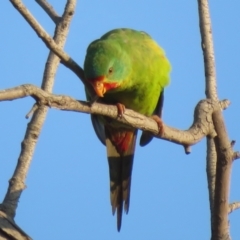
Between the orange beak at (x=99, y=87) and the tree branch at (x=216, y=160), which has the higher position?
the orange beak at (x=99, y=87)

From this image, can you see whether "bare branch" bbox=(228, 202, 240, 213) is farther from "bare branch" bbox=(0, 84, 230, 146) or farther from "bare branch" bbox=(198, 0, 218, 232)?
"bare branch" bbox=(0, 84, 230, 146)

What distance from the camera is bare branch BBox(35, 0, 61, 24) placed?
4.38m

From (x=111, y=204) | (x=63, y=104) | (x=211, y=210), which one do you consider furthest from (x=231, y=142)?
(x=111, y=204)

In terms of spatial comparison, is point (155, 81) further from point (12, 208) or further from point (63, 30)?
point (12, 208)

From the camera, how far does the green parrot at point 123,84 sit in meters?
4.54

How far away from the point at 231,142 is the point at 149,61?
5.45 feet

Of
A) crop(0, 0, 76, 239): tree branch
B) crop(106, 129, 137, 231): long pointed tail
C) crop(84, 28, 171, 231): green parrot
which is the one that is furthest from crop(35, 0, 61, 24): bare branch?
crop(106, 129, 137, 231): long pointed tail

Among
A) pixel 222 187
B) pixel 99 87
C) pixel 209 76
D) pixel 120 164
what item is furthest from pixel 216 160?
pixel 120 164

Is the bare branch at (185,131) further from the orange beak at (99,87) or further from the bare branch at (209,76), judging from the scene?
the orange beak at (99,87)

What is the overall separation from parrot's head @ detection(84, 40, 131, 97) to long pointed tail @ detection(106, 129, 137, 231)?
89cm

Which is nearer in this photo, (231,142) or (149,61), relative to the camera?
(231,142)

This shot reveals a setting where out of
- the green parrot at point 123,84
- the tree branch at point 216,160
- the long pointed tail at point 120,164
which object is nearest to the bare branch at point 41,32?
the green parrot at point 123,84

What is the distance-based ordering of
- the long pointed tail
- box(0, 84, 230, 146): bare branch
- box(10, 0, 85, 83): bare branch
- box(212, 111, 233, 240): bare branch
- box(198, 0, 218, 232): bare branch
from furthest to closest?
the long pointed tail < box(198, 0, 218, 232): bare branch < box(0, 84, 230, 146): bare branch < box(212, 111, 233, 240): bare branch < box(10, 0, 85, 83): bare branch

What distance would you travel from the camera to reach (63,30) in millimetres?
4262
